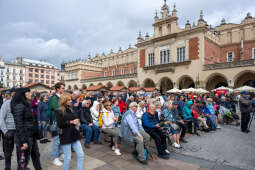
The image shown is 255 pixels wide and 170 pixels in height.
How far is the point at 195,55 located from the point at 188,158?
18.6 meters

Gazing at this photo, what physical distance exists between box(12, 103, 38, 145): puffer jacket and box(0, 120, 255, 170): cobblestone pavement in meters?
1.32

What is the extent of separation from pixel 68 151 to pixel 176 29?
23.0 m

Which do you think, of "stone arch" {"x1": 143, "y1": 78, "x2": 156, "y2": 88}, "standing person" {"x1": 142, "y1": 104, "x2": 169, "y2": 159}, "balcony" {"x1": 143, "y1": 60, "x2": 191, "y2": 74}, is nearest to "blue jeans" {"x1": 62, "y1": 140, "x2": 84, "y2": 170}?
"standing person" {"x1": 142, "y1": 104, "x2": 169, "y2": 159}

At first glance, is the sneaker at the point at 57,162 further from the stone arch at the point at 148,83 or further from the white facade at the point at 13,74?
the white facade at the point at 13,74

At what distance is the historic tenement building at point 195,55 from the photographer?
19422 millimetres

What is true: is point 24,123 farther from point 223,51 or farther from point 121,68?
point 121,68

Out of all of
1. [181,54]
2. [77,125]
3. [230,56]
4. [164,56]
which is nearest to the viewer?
[77,125]

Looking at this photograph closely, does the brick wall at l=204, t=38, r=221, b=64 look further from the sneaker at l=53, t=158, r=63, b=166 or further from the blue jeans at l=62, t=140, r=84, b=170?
the blue jeans at l=62, t=140, r=84, b=170

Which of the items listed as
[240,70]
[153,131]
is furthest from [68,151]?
[240,70]

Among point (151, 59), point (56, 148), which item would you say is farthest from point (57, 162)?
point (151, 59)

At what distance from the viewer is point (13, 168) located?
145 inches

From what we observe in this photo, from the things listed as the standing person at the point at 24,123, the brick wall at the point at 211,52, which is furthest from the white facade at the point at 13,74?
the standing person at the point at 24,123

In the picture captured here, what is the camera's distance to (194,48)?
20.7m

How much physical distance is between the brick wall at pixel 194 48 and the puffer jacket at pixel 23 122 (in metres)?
20.9
